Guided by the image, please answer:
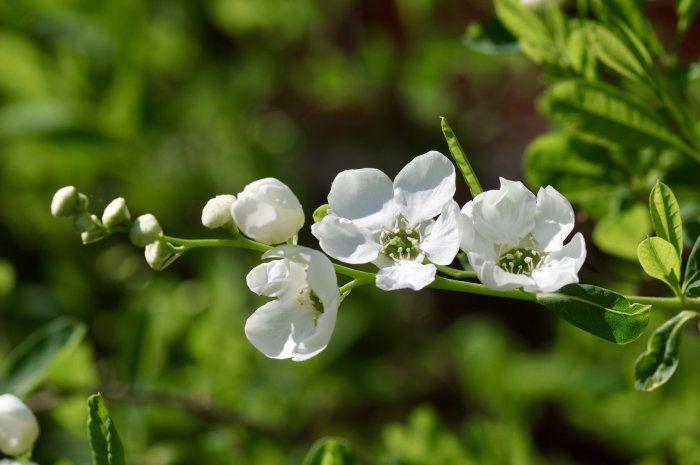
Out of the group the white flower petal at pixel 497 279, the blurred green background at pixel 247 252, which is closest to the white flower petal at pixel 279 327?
the white flower petal at pixel 497 279

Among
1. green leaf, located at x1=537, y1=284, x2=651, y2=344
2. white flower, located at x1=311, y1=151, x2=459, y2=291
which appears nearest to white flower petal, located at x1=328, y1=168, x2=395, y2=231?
white flower, located at x1=311, y1=151, x2=459, y2=291

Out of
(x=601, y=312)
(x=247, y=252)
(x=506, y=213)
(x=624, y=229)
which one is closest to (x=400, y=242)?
(x=506, y=213)

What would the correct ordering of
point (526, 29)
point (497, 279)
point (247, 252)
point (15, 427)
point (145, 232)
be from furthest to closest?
point (247, 252), point (526, 29), point (15, 427), point (145, 232), point (497, 279)

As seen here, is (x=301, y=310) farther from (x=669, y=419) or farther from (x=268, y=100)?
(x=268, y=100)

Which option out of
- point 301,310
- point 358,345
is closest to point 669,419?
point 358,345

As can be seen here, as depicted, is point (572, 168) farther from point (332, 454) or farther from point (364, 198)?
point (332, 454)

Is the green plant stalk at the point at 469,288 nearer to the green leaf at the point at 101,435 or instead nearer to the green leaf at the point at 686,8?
the green leaf at the point at 101,435
